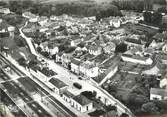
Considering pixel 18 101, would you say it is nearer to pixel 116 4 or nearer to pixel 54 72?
pixel 54 72

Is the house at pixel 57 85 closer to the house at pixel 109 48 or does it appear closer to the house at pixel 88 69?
the house at pixel 88 69

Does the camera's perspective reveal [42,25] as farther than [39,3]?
No

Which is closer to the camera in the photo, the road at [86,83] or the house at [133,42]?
the road at [86,83]

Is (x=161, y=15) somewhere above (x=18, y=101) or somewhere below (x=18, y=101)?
above

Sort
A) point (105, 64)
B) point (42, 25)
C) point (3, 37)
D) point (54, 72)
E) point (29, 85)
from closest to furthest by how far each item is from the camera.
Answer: point (29, 85), point (54, 72), point (105, 64), point (3, 37), point (42, 25)

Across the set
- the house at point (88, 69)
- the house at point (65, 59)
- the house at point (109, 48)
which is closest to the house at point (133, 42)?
the house at point (109, 48)

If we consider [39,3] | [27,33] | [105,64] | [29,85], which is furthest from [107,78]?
[39,3]

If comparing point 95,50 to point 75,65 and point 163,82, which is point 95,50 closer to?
point 75,65
